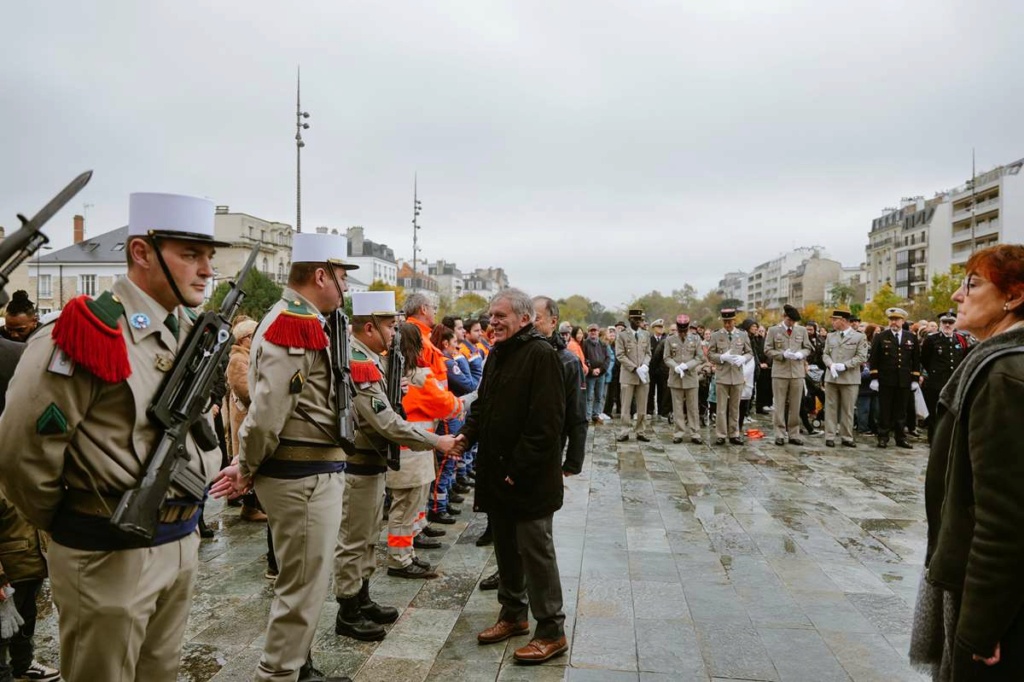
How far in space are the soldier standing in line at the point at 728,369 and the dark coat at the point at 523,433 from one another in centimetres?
889

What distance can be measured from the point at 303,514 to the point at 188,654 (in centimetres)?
139

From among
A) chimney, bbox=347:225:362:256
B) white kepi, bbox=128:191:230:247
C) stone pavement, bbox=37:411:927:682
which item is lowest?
stone pavement, bbox=37:411:927:682

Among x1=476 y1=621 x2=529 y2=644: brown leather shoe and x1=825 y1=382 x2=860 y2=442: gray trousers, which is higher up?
x1=825 y1=382 x2=860 y2=442: gray trousers

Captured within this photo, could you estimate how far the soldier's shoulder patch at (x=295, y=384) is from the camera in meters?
3.40

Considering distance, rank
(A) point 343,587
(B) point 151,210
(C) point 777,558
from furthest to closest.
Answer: (C) point 777,558 < (A) point 343,587 < (B) point 151,210

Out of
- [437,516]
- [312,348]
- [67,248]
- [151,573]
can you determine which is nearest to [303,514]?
[312,348]

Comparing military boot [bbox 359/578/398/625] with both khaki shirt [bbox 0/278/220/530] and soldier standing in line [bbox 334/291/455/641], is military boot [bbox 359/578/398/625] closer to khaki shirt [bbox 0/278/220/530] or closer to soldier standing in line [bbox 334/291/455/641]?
soldier standing in line [bbox 334/291/455/641]

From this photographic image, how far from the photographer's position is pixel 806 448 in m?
12.2

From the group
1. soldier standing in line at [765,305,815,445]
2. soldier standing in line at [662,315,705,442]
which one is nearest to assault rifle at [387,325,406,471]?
soldier standing in line at [662,315,705,442]

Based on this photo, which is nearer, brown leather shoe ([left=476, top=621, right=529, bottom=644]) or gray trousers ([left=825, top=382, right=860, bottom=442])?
brown leather shoe ([left=476, top=621, right=529, bottom=644])

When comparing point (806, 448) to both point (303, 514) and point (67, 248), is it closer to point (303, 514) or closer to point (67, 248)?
point (303, 514)

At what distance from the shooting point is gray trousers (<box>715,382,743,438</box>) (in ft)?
41.1

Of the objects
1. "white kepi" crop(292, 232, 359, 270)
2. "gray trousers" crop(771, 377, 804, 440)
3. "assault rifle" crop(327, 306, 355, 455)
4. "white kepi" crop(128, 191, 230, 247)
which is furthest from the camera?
"gray trousers" crop(771, 377, 804, 440)

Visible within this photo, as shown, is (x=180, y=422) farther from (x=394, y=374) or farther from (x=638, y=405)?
(x=638, y=405)
